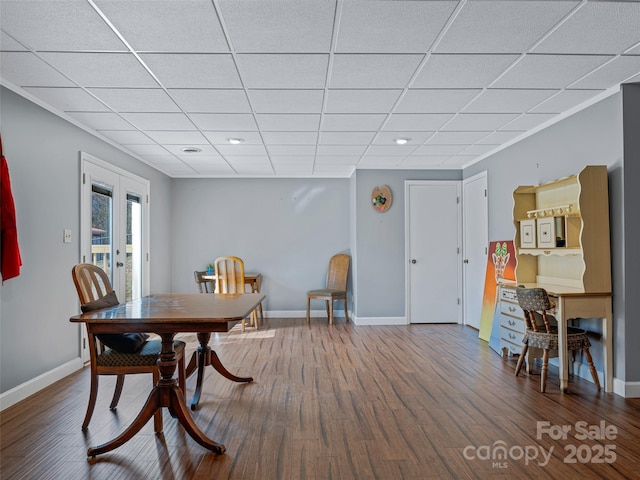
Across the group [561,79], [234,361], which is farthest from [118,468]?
[561,79]

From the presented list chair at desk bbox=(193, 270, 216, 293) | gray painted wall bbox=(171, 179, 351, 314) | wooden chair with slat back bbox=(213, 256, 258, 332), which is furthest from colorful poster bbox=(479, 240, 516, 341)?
chair at desk bbox=(193, 270, 216, 293)

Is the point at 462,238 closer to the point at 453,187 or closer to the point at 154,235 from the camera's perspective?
the point at 453,187

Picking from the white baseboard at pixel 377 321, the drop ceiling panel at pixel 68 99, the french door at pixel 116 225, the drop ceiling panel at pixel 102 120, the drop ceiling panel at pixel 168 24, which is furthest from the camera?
the white baseboard at pixel 377 321

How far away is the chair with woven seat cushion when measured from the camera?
3233mm

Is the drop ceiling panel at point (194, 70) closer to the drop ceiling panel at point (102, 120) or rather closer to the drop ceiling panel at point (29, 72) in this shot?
the drop ceiling panel at point (29, 72)

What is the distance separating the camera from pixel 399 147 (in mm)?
5004

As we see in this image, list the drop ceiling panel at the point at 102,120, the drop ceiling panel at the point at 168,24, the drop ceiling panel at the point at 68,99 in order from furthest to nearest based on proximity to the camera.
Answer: the drop ceiling panel at the point at 102,120, the drop ceiling panel at the point at 68,99, the drop ceiling panel at the point at 168,24

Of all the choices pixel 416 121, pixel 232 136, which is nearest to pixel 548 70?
pixel 416 121

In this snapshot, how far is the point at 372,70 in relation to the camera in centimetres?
283

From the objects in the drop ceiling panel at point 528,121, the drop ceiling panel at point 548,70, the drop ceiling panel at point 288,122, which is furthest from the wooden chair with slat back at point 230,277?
the drop ceiling panel at point 548,70

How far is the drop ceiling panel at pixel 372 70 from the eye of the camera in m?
2.66

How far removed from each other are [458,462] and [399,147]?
3601 mm

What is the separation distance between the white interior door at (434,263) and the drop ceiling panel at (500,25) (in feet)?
12.3

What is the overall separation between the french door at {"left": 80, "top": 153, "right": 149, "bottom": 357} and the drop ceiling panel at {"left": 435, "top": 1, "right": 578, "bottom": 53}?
3456 millimetres
